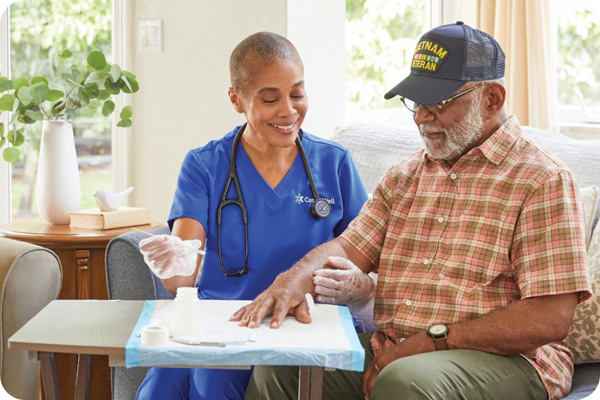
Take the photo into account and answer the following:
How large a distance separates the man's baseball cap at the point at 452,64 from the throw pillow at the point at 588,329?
20.8 inches

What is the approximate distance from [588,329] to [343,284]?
0.57 meters

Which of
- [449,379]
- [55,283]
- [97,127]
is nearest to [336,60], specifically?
[97,127]

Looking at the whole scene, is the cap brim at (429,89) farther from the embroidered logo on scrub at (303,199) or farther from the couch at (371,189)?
the couch at (371,189)

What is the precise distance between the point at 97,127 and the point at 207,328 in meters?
2.24

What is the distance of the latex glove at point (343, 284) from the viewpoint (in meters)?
1.87

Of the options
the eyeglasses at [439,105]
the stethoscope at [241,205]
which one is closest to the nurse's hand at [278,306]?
the stethoscope at [241,205]

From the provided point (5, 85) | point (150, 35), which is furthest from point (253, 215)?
point (150, 35)

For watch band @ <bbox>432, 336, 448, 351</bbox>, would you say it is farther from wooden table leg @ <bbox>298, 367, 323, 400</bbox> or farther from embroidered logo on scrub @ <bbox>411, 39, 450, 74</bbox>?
embroidered logo on scrub @ <bbox>411, 39, 450, 74</bbox>

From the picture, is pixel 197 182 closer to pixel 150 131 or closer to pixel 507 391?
pixel 507 391

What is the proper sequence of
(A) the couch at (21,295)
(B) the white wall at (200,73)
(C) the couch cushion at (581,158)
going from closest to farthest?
(C) the couch cushion at (581,158) → (A) the couch at (21,295) → (B) the white wall at (200,73)

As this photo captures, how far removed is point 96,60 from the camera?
8.77ft

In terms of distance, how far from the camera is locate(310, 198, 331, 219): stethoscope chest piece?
6.69 feet

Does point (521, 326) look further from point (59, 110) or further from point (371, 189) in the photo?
point (59, 110)

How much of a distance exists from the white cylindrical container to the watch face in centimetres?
53
